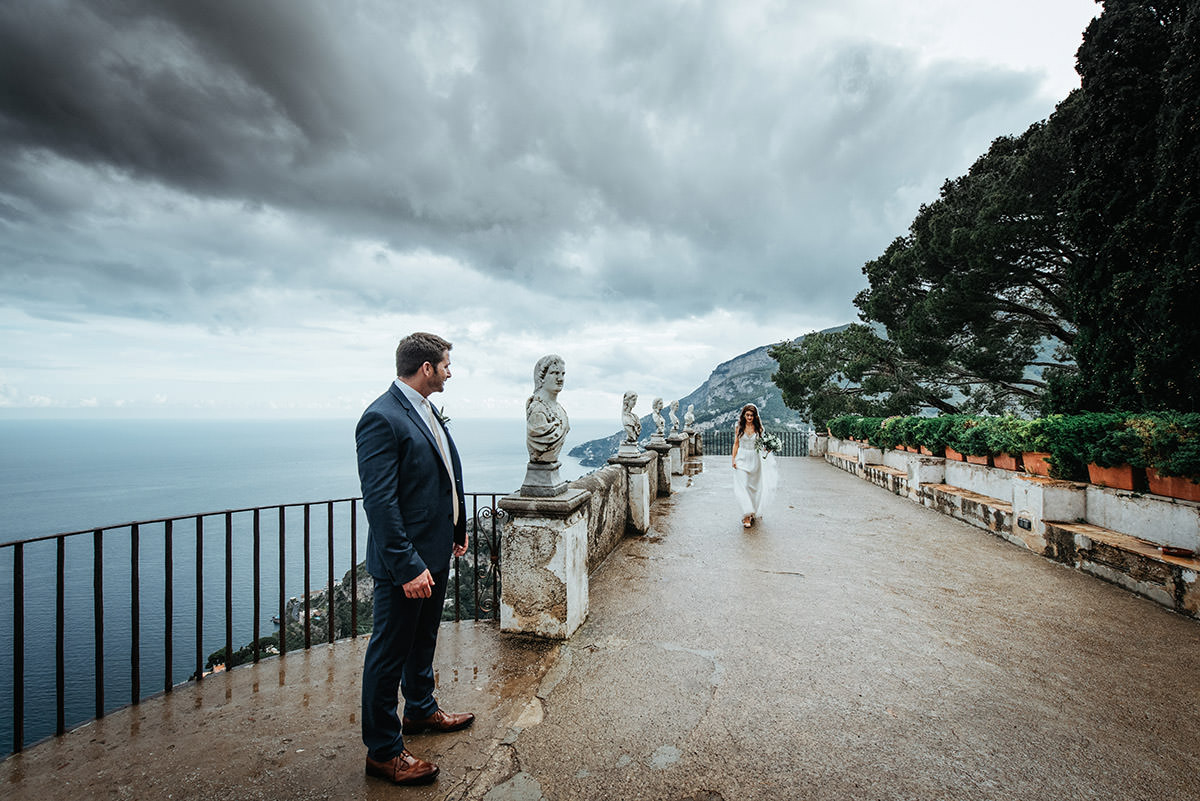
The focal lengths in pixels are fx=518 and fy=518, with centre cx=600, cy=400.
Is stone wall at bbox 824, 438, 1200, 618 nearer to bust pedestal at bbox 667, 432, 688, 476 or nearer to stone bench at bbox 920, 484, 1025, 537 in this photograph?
stone bench at bbox 920, 484, 1025, 537

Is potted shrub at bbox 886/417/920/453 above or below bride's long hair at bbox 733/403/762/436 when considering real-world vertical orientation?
below

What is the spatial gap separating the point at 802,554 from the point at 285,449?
445 feet

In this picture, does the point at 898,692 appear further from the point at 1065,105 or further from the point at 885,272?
the point at 885,272

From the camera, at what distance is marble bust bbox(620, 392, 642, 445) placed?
7852mm

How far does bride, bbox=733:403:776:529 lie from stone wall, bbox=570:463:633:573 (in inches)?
64.0

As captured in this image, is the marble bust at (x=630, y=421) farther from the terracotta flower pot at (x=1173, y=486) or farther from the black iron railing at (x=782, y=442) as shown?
the black iron railing at (x=782, y=442)

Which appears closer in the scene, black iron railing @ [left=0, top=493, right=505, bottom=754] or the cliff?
black iron railing @ [left=0, top=493, right=505, bottom=754]

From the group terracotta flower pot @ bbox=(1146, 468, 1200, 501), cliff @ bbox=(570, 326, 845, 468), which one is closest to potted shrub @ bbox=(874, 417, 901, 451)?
terracotta flower pot @ bbox=(1146, 468, 1200, 501)

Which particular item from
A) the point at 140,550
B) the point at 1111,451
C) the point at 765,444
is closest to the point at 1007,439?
the point at 1111,451

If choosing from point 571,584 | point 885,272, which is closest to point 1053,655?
point 571,584

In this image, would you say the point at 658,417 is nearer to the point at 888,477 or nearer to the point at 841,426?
the point at 888,477

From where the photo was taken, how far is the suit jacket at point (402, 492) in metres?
2.09

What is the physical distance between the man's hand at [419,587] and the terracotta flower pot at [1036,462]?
643 centimetres

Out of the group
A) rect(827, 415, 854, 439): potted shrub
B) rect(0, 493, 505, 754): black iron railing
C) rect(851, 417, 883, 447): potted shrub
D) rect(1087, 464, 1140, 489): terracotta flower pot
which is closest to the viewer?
rect(0, 493, 505, 754): black iron railing
